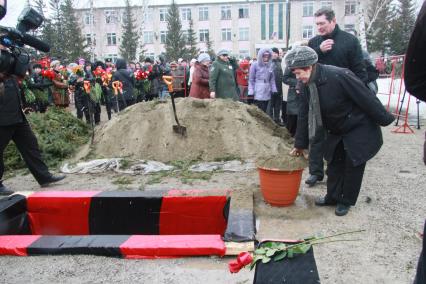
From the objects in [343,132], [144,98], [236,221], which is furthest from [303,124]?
[144,98]

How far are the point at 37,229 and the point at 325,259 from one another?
3.17 meters

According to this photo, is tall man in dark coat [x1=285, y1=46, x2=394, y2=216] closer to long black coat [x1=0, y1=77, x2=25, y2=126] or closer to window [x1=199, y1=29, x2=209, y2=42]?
Result: long black coat [x1=0, y1=77, x2=25, y2=126]

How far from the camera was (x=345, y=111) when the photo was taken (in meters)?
4.01

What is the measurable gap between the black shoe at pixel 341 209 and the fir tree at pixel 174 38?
124 ft

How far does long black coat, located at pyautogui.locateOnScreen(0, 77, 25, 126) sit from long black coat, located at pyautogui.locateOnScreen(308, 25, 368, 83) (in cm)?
379

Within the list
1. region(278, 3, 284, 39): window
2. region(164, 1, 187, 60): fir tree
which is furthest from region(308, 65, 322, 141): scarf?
region(278, 3, 284, 39): window

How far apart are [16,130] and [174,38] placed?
3725 cm

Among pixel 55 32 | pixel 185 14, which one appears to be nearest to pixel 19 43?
pixel 55 32

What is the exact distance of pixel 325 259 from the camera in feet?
10.7

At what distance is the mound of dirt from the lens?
6781 mm

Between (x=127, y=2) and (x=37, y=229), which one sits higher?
(x=127, y=2)

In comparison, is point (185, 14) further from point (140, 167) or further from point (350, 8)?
point (140, 167)

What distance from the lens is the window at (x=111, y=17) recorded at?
44000 mm

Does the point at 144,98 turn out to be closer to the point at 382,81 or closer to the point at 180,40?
the point at 382,81
